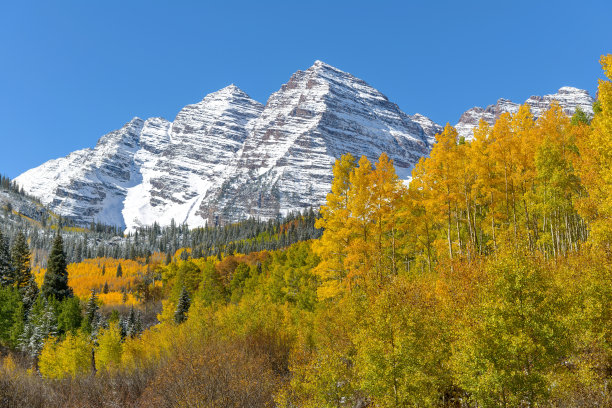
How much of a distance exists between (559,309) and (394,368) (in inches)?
283

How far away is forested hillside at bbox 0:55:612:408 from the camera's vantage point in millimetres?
16516

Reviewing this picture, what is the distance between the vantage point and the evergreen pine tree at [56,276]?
2840 inches

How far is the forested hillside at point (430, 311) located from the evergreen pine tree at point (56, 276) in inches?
625

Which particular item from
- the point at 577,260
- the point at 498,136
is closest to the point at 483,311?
the point at 577,260

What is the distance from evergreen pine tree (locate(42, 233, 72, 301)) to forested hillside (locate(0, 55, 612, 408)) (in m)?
15.9

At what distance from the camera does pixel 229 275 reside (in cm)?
8956

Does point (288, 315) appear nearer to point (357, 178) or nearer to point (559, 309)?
point (357, 178)

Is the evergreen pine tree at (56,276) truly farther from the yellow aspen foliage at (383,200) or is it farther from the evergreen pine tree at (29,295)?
the yellow aspen foliage at (383,200)

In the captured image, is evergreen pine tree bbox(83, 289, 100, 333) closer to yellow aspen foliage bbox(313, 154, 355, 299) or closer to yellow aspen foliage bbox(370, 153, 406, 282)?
yellow aspen foliage bbox(313, 154, 355, 299)

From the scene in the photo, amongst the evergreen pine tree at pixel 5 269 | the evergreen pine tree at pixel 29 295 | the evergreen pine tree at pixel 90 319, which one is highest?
the evergreen pine tree at pixel 5 269

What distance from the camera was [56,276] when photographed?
240 ft

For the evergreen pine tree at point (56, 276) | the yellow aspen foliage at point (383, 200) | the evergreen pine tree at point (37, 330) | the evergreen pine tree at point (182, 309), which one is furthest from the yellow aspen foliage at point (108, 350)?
the yellow aspen foliage at point (383, 200)

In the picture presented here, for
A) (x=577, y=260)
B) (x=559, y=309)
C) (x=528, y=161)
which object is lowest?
(x=559, y=309)

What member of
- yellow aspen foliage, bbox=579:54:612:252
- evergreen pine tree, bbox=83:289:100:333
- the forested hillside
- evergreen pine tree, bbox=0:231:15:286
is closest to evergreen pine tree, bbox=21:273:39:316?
evergreen pine tree, bbox=0:231:15:286
